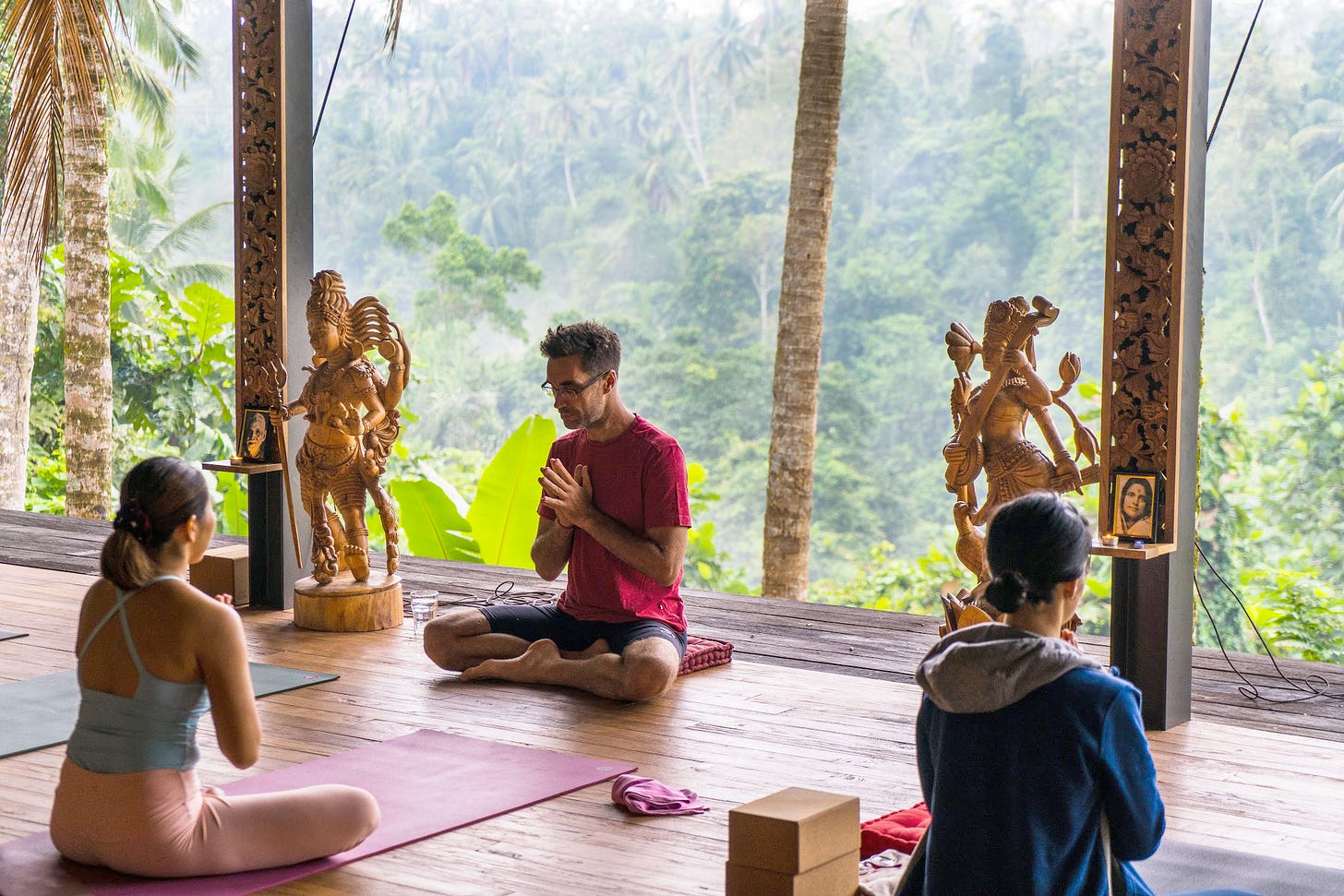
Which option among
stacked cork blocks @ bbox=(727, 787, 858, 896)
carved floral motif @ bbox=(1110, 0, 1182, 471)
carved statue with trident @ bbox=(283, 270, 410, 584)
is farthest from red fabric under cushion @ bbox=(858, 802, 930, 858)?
carved statue with trident @ bbox=(283, 270, 410, 584)

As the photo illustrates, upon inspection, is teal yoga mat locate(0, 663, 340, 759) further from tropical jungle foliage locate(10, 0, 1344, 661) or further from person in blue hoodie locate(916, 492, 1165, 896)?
tropical jungle foliage locate(10, 0, 1344, 661)

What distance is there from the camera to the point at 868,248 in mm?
19812

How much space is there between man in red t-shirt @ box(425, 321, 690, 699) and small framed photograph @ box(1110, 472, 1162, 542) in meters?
1.23

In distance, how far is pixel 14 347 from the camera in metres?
11.0

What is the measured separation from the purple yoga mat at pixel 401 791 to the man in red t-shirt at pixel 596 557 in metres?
0.57

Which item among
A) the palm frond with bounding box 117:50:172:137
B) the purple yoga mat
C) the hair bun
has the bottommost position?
the purple yoga mat

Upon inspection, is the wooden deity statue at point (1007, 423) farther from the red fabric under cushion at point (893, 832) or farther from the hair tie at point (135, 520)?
the hair tie at point (135, 520)

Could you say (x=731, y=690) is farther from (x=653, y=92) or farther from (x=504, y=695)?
(x=653, y=92)

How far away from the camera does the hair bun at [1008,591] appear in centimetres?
217

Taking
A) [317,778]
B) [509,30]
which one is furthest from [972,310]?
[317,778]

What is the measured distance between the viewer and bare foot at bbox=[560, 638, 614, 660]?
4.51 metres

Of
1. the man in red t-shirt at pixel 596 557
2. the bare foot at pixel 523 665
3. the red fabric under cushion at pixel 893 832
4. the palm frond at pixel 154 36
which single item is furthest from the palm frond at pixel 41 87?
the palm frond at pixel 154 36

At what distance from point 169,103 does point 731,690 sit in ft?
48.7

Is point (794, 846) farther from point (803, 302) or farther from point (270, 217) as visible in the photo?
point (803, 302)
